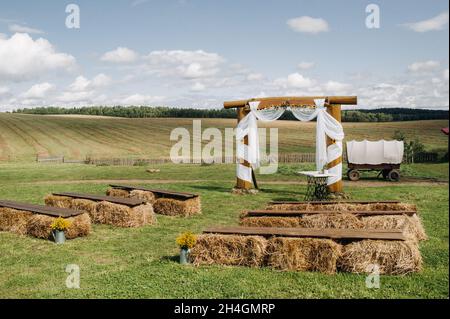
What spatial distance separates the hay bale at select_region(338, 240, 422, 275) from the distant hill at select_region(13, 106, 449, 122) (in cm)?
7124

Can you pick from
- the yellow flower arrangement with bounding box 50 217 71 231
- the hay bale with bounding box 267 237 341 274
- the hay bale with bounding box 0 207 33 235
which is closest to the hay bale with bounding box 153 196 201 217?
the hay bale with bounding box 0 207 33 235

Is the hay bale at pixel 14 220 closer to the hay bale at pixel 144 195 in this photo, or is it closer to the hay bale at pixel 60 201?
the hay bale at pixel 60 201

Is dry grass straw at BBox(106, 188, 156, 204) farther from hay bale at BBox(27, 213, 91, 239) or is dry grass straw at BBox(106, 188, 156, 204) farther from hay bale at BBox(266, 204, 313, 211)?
hay bale at BBox(266, 204, 313, 211)

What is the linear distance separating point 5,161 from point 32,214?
27.9m

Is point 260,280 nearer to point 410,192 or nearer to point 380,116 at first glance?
point 410,192

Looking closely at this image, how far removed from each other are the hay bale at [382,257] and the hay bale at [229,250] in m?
1.53

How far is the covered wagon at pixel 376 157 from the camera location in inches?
960

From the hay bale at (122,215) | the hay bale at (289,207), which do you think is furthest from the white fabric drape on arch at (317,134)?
the hay bale at (122,215)

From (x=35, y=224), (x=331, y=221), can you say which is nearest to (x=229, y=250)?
(x=331, y=221)

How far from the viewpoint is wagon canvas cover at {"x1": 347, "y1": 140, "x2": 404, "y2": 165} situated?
79.9 ft

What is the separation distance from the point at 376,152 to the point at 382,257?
18266mm

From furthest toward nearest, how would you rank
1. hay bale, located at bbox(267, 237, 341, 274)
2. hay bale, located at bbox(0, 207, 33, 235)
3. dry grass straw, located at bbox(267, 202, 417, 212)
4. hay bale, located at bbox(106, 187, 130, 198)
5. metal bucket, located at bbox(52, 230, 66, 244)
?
hay bale, located at bbox(106, 187, 130, 198) → hay bale, located at bbox(0, 207, 33, 235) → dry grass straw, located at bbox(267, 202, 417, 212) → metal bucket, located at bbox(52, 230, 66, 244) → hay bale, located at bbox(267, 237, 341, 274)

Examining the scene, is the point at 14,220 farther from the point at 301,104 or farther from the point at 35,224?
the point at 301,104

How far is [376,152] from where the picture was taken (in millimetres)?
24641
